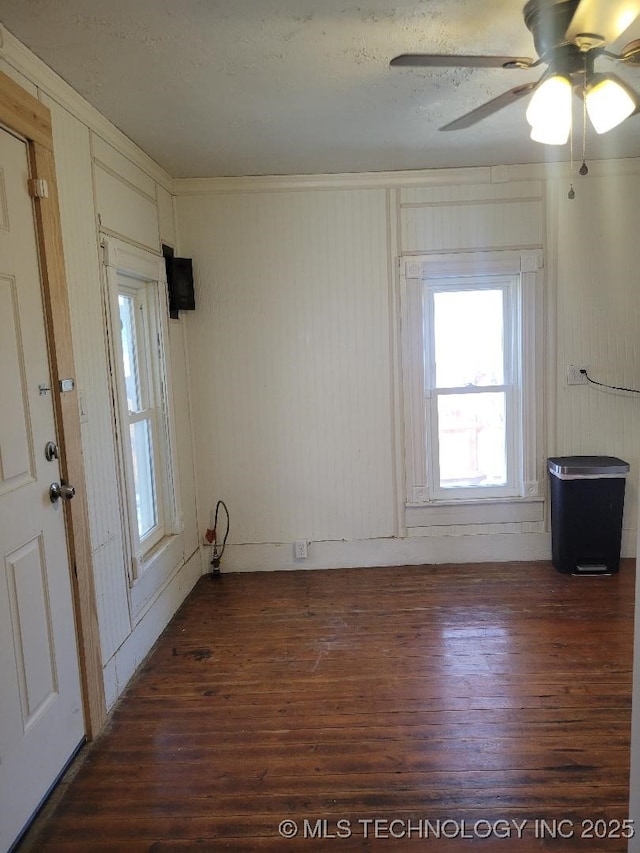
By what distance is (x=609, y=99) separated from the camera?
6.03ft

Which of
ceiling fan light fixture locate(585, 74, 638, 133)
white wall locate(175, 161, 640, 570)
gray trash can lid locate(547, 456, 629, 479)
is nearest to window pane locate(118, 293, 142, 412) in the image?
white wall locate(175, 161, 640, 570)

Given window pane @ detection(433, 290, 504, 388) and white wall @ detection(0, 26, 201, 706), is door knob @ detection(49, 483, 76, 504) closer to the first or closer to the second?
A: white wall @ detection(0, 26, 201, 706)

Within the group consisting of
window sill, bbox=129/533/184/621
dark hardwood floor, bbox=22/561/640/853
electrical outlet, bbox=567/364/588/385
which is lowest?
dark hardwood floor, bbox=22/561/640/853

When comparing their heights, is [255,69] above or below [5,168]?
above

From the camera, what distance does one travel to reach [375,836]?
1.71 meters

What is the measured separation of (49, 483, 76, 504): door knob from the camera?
6.54ft

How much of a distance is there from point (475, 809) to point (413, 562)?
6.77 feet

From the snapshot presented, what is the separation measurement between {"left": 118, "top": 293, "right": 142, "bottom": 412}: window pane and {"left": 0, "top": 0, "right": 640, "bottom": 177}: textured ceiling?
83 cm

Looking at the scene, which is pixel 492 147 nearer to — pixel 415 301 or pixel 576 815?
pixel 415 301

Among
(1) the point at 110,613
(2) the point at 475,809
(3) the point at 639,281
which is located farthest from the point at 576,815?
(3) the point at 639,281

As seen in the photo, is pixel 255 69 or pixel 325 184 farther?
pixel 325 184

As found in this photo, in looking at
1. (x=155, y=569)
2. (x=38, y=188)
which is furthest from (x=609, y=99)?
(x=155, y=569)

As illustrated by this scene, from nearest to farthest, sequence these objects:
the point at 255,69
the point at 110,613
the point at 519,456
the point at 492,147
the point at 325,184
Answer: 1. the point at 255,69
2. the point at 110,613
3. the point at 492,147
4. the point at 325,184
5. the point at 519,456

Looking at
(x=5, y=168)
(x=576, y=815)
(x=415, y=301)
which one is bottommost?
(x=576, y=815)
